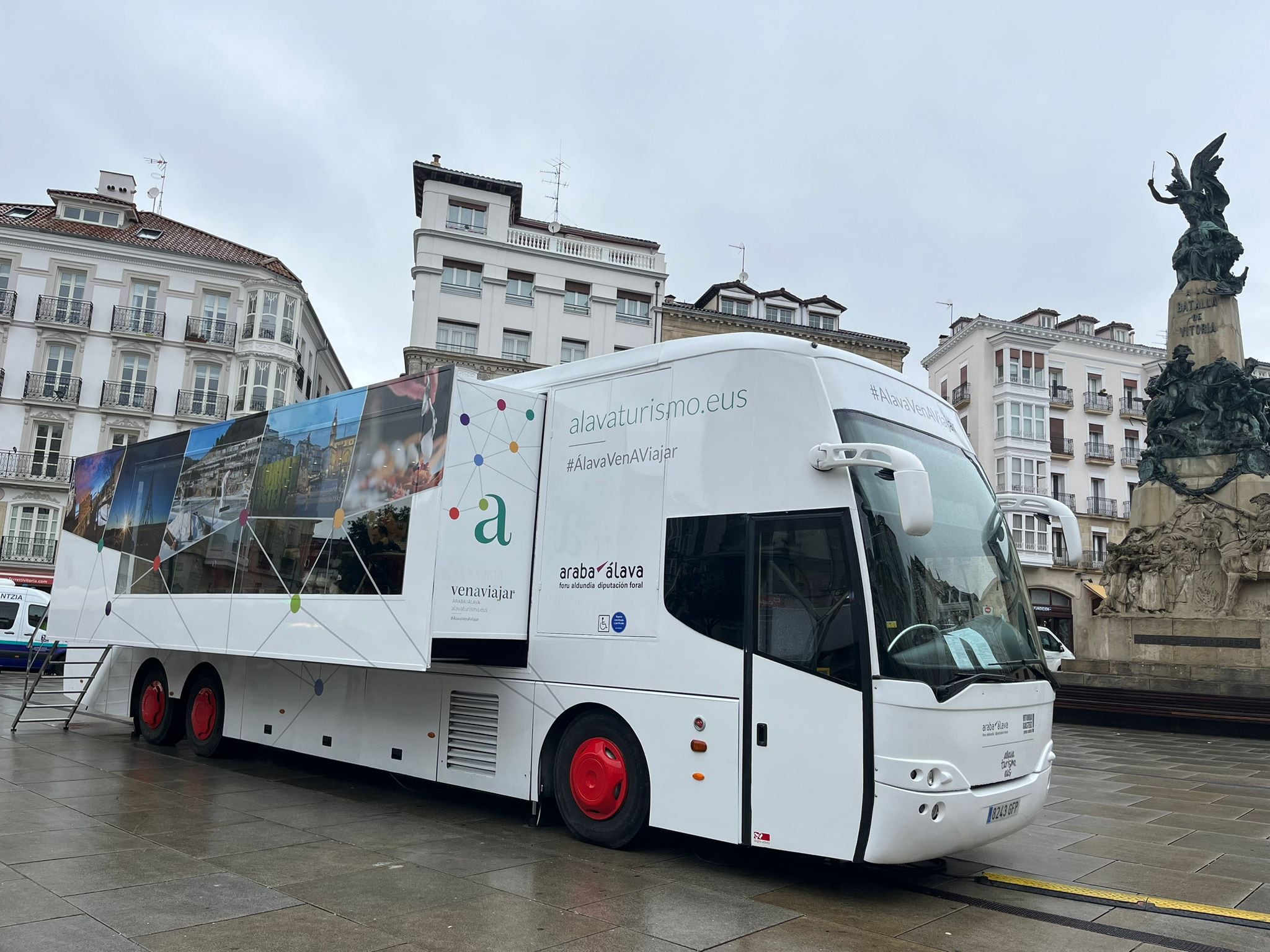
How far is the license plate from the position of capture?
573 cm

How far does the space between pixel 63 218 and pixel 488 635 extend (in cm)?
4265

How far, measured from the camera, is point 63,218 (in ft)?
134

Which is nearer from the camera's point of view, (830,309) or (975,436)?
(830,309)

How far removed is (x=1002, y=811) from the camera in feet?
19.1

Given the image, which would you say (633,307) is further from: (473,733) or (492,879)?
(492,879)

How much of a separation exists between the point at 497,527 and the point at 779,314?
38.5 m

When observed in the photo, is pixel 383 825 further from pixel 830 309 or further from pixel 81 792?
pixel 830 309

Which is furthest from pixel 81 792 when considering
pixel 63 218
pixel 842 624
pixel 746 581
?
pixel 63 218

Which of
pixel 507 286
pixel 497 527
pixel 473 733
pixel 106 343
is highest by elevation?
pixel 507 286

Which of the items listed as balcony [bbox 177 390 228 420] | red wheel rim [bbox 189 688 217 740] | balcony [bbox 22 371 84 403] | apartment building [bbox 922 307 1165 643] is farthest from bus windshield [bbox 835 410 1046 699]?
apartment building [bbox 922 307 1165 643]

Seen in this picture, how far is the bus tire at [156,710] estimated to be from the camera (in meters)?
11.2

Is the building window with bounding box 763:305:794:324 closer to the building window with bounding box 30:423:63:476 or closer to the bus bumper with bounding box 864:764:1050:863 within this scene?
the building window with bounding box 30:423:63:476

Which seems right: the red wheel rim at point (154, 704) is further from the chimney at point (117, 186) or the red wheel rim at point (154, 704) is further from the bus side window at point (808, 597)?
the chimney at point (117, 186)

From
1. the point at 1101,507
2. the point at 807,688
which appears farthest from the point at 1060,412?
the point at 807,688
